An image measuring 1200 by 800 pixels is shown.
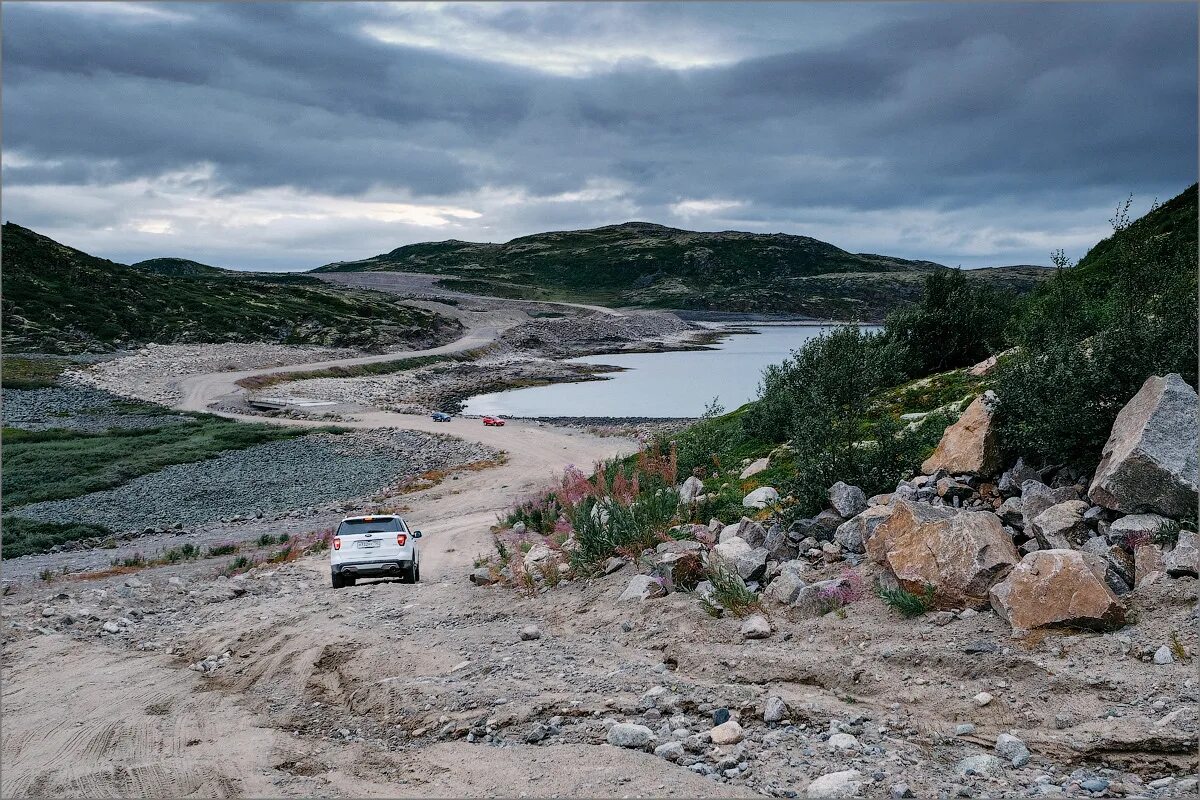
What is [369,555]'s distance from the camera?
670 inches

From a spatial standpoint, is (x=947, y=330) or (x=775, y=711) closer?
(x=775, y=711)

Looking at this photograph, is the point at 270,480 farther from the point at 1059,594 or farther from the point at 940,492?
the point at 1059,594

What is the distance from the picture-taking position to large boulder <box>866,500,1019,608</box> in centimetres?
855

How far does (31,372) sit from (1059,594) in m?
76.4

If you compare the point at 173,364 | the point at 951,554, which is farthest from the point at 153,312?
the point at 951,554

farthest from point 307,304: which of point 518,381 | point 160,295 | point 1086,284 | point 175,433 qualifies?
point 1086,284

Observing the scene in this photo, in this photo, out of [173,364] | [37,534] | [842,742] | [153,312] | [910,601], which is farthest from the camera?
[153,312]

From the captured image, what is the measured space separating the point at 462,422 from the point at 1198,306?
44.1 meters

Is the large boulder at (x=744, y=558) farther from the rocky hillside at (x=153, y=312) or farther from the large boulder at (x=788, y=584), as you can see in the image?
the rocky hillside at (x=153, y=312)

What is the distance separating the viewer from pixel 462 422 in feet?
167

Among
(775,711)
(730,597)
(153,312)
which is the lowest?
(775,711)

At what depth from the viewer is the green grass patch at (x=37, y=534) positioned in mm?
25625

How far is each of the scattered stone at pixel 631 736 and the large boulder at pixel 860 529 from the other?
4545 millimetres

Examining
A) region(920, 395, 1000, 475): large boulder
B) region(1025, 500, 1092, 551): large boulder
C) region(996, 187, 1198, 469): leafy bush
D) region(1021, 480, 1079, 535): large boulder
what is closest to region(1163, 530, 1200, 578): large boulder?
region(1025, 500, 1092, 551): large boulder
